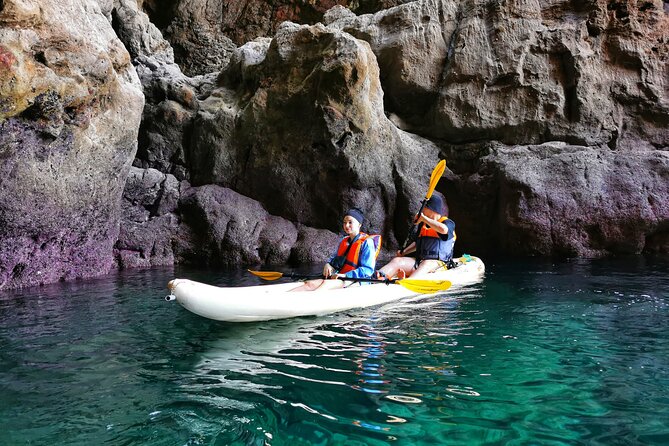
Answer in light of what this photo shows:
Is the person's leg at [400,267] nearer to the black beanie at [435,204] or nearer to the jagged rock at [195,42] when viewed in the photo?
the black beanie at [435,204]

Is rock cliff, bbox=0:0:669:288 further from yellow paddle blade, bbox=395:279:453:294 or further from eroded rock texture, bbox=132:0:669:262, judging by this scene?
yellow paddle blade, bbox=395:279:453:294

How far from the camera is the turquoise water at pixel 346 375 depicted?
2.46 metres

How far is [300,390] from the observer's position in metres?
3.02

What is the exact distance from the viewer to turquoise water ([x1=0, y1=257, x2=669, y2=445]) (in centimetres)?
246

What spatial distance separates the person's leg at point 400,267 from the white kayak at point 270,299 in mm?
967

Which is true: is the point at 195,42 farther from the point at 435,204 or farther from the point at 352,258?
the point at 352,258

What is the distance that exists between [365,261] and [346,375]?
269 centimetres

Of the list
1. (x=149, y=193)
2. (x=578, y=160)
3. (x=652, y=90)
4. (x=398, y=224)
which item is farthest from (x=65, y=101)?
(x=652, y=90)

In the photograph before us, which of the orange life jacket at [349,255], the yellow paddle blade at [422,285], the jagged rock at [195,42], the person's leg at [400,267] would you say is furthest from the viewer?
the jagged rock at [195,42]

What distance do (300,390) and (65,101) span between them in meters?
5.89

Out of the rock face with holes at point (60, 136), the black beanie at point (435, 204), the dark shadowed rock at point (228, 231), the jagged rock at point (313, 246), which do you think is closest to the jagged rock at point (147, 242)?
the dark shadowed rock at point (228, 231)

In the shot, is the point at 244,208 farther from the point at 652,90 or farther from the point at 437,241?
the point at 652,90

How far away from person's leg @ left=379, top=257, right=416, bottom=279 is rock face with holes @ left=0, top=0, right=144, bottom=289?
491 cm

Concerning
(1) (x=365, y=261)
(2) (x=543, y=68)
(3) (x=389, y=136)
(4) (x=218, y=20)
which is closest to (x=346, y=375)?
(1) (x=365, y=261)
